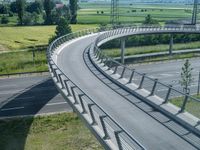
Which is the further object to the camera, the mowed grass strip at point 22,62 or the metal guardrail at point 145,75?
the mowed grass strip at point 22,62

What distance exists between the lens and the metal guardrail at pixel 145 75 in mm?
16297

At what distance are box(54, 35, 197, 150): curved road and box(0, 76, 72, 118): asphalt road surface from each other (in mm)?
5584

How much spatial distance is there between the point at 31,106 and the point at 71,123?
592cm

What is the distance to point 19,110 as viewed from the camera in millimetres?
34156

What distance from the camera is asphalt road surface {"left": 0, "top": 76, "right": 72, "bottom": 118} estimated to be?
34.2 metres

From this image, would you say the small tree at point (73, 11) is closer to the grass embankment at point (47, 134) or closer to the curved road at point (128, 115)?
the curved road at point (128, 115)

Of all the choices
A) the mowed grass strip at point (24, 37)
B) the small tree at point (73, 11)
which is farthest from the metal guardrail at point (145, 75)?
the small tree at point (73, 11)

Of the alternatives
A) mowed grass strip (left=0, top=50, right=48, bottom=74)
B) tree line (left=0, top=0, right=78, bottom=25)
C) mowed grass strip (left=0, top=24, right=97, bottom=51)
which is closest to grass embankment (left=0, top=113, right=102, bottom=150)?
mowed grass strip (left=0, top=50, right=48, bottom=74)

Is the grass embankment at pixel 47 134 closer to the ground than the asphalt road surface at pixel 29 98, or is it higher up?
closer to the ground

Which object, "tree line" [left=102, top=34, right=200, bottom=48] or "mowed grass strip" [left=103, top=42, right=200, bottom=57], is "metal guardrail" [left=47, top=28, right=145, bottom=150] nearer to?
"mowed grass strip" [left=103, top=42, right=200, bottom=57]

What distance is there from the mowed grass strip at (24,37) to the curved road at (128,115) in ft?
174

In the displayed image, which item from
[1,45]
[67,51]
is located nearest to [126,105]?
[67,51]

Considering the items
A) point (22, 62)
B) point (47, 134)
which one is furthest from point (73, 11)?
point (47, 134)

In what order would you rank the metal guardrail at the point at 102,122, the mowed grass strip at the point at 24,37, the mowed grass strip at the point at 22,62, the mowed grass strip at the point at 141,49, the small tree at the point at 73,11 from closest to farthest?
1. the metal guardrail at the point at 102,122
2. the mowed grass strip at the point at 22,62
3. the mowed grass strip at the point at 141,49
4. the mowed grass strip at the point at 24,37
5. the small tree at the point at 73,11
